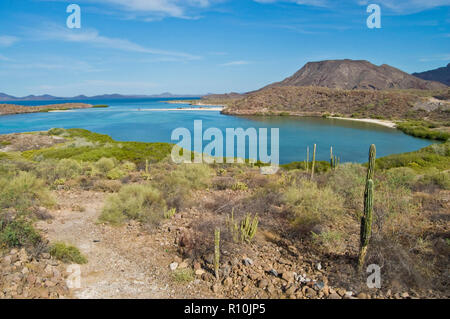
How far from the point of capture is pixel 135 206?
→ 28.3 ft

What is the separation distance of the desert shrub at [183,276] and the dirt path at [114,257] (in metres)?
0.11

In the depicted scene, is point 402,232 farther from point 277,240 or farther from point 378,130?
point 378,130

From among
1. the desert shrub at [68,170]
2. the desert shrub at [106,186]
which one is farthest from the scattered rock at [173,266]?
the desert shrub at [68,170]

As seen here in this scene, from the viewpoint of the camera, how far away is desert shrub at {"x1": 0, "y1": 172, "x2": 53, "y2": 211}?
26.7 feet

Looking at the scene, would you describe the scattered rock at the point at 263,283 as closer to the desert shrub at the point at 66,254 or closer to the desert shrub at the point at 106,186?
the desert shrub at the point at 66,254

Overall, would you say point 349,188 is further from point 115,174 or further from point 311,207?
point 115,174

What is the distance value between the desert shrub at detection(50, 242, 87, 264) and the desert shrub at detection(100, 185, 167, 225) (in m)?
1.98

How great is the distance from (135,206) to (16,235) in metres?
3.13

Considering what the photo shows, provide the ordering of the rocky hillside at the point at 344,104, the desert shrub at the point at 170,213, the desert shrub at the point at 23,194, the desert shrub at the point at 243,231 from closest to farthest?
the desert shrub at the point at 243,231
the desert shrub at the point at 23,194
the desert shrub at the point at 170,213
the rocky hillside at the point at 344,104

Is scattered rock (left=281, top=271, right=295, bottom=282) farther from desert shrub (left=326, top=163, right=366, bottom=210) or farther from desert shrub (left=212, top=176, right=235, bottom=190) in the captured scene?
desert shrub (left=212, top=176, right=235, bottom=190)

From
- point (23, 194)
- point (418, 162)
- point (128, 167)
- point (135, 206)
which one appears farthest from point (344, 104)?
point (23, 194)

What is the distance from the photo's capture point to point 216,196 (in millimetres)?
10500

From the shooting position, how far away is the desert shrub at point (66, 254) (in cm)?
595

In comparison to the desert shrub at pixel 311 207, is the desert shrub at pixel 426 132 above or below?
above
